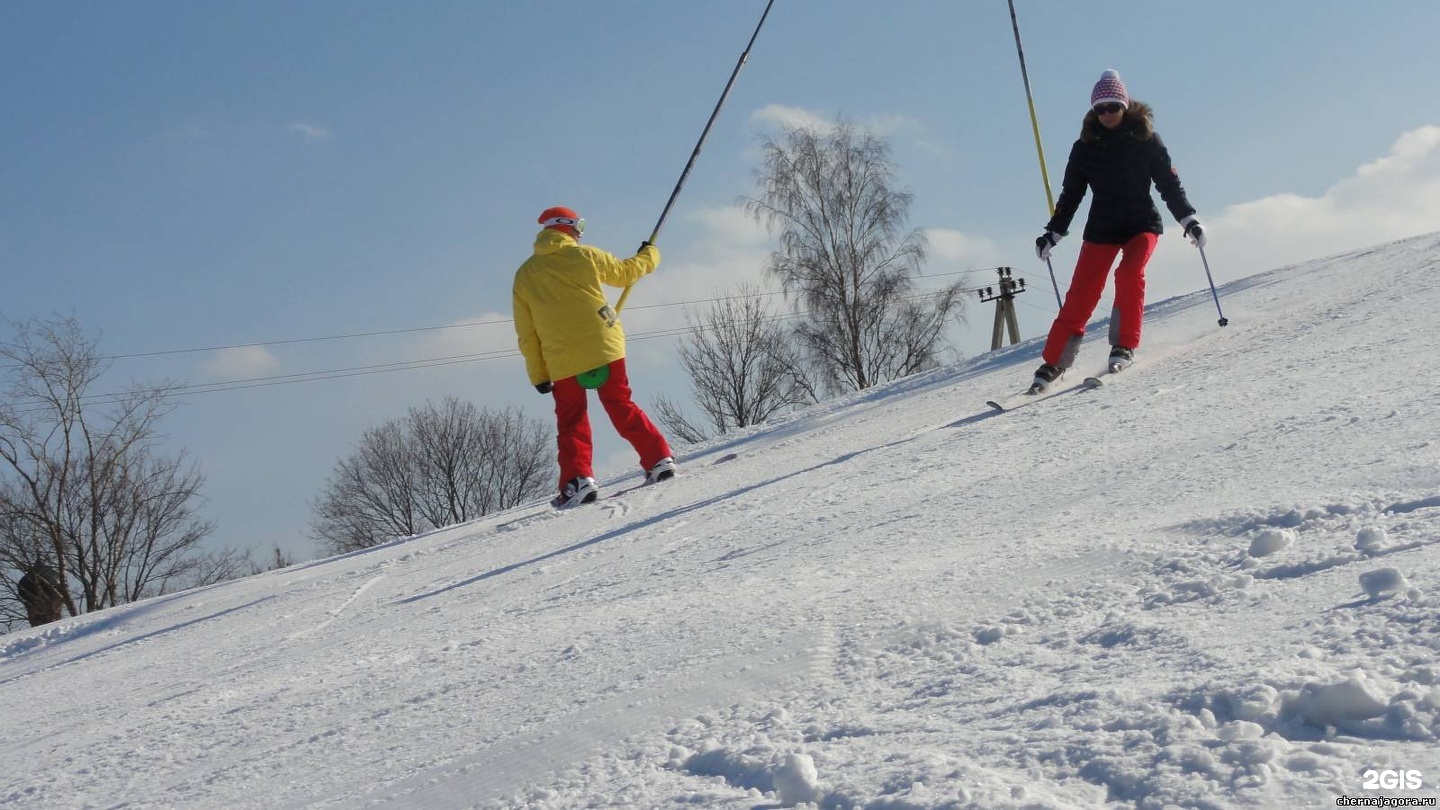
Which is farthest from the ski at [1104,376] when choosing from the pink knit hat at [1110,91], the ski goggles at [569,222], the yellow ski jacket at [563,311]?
the ski goggles at [569,222]

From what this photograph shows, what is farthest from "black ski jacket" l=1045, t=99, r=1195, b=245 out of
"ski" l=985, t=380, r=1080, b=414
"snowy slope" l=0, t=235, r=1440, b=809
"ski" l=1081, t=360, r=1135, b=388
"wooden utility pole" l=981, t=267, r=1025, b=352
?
"wooden utility pole" l=981, t=267, r=1025, b=352

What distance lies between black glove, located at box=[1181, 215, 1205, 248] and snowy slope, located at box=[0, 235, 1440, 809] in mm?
1649

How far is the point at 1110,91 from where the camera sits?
5.99 metres

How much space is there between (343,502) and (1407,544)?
4711 cm

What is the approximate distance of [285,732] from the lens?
8.41 feet

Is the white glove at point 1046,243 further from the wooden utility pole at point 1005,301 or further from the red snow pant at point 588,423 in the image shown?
the wooden utility pole at point 1005,301

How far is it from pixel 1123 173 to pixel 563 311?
3.23 m

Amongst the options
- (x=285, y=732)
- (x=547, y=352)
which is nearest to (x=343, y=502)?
(x=547, y=352)

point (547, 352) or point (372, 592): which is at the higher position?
point (547, 352)

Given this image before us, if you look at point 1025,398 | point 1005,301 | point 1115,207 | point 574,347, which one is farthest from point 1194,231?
point 1005,301

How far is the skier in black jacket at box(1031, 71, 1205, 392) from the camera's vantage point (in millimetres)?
6055

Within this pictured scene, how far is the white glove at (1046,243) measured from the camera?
260 inches

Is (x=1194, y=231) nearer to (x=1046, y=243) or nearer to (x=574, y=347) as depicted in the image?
(x=1046, y=243)

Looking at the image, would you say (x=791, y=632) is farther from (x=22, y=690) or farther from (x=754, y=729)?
(x=22, y=690)
